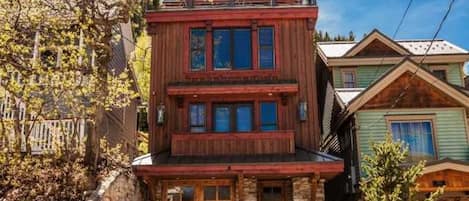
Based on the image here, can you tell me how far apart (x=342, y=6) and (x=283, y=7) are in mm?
6119

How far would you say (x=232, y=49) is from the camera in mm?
17109

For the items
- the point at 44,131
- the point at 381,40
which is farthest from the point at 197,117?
the point at 381,40

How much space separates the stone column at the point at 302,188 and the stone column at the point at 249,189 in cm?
122

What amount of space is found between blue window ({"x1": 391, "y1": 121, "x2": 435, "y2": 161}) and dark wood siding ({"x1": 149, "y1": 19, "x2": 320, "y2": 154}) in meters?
2.88

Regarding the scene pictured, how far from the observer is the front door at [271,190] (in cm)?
1548

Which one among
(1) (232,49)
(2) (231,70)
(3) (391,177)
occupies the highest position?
(1) (232,49)

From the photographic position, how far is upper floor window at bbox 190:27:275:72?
1694cm

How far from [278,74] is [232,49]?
6.15ft

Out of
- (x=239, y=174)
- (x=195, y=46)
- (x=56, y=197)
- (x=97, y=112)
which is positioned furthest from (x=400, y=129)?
(x=56, y=197)

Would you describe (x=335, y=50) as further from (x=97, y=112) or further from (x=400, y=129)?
(x=97, y=112)

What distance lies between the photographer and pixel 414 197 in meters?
11.7

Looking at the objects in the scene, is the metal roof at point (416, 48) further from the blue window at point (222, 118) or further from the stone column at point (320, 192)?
the stone column at point (320, 192)

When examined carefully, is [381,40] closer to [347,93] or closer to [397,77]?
[347,93]

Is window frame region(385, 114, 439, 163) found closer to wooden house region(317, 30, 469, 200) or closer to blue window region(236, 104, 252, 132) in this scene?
wooden house region(317, 30, 469, 200)
